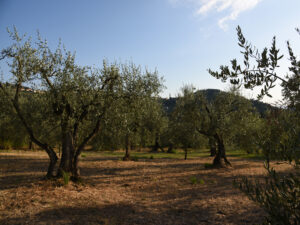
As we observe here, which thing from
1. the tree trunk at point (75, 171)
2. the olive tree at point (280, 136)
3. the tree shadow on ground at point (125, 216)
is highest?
the olive tree at point (280, 136)

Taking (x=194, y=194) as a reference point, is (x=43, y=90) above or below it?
above

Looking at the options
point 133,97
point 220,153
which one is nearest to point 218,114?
point 220,153

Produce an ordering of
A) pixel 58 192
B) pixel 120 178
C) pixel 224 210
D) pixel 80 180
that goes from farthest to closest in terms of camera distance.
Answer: pixel 120 178 → pixel 80 180 → pixel 58 192 → pixel 224 210

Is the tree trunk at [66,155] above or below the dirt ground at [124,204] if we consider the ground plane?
above

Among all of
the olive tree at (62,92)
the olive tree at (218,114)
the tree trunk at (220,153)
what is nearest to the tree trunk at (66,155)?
the olive tree at (62,92)

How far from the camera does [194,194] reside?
49.8ft

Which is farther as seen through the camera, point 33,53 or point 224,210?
point 33,53

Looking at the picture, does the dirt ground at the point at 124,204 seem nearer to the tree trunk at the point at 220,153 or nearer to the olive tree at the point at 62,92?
the olive tree at the point at 62,92

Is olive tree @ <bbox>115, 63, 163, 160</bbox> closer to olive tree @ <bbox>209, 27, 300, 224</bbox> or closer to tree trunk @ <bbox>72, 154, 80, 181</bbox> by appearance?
tree trunk @ <bbox>72, 154, 80, 181</bbox>

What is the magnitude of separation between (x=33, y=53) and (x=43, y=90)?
2.35 metres

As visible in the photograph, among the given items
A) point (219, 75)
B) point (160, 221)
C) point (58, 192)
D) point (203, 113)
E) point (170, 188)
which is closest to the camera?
point (219, 75)

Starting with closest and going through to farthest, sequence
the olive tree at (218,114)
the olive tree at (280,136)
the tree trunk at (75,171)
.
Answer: the olive tree at (280,136) → the tree trunk at (75,171) → the olive tree at (218,114)

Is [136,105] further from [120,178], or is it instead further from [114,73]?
[120,178]

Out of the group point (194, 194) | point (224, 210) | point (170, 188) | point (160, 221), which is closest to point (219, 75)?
point (160, 221)
